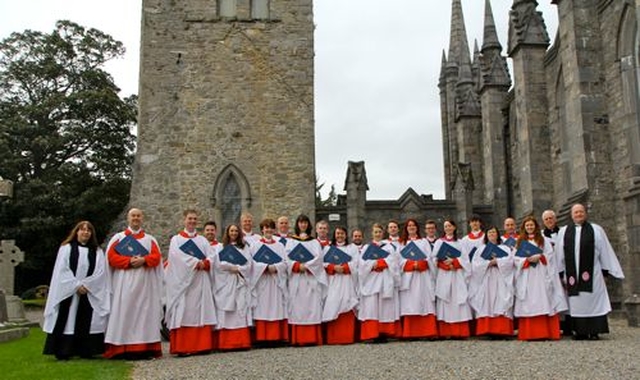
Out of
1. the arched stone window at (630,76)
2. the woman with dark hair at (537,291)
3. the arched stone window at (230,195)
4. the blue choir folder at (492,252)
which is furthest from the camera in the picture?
the arched stone window at (230,195)

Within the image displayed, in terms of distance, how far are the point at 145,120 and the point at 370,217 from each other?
7941 millimetres

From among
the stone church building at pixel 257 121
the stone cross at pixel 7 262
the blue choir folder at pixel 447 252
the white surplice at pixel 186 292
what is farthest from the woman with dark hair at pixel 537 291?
the stone cross at pixel 7 262

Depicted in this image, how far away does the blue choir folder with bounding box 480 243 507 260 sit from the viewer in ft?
34.1

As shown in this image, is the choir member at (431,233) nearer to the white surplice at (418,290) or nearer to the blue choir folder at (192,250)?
the white surplice at (418,290)

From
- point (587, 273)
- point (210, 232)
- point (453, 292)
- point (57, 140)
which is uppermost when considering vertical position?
point (57, 140)

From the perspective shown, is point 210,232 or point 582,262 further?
point 582,262

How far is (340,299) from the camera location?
10.4m

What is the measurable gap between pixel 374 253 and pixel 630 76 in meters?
8.43

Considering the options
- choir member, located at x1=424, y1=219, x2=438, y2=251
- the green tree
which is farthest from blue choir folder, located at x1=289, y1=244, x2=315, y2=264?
the green tree

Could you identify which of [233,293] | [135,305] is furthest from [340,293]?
[135,305]

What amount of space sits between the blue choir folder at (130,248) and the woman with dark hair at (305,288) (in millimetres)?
2386

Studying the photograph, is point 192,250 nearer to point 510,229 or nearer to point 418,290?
point 418,290

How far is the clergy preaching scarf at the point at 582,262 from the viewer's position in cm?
981

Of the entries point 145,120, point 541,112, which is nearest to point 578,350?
point 541,112
